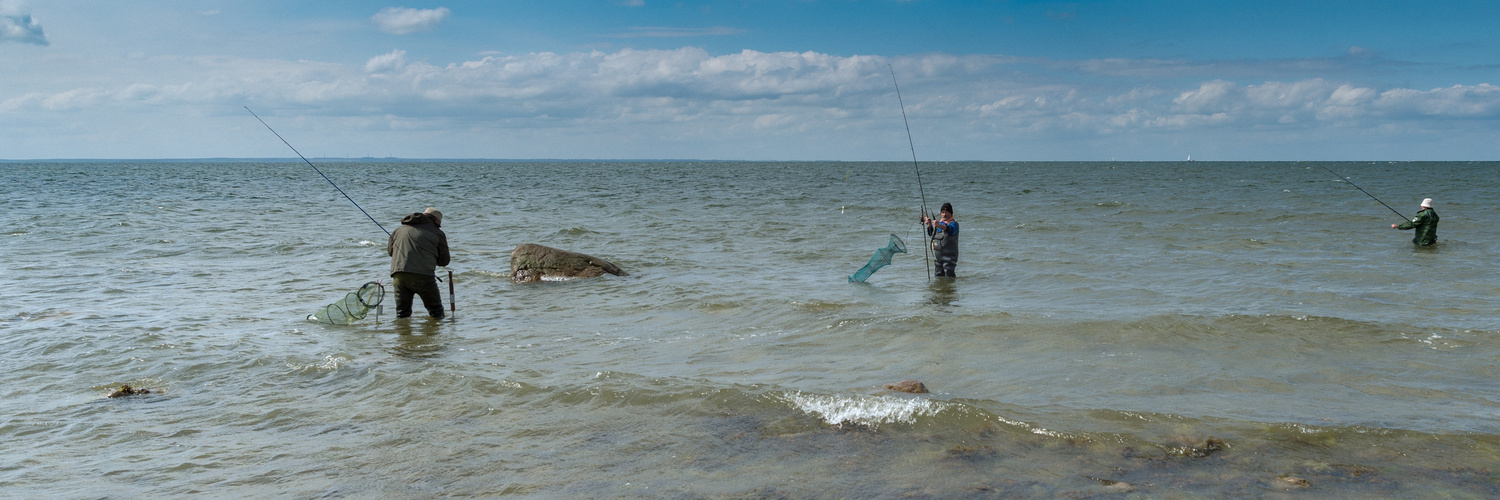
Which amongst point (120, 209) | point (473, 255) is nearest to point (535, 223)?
point (473, 255)

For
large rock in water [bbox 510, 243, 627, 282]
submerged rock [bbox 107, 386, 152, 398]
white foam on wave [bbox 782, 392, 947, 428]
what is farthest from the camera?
large rock in water [bbox 510, 243, 627, 282]

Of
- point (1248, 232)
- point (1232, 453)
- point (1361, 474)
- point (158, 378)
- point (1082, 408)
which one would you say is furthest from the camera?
point (1248, 232)

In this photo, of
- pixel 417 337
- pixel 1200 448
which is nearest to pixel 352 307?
pixel 417 337

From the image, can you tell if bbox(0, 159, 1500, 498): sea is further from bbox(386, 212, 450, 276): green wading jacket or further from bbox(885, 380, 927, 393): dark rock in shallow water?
bbox(386, 212, 450, 276): green wading jacket

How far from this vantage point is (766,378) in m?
7.52

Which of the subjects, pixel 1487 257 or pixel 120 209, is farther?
pixel 120 209

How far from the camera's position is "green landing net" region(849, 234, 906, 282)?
517 inches

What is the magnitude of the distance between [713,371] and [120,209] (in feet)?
107

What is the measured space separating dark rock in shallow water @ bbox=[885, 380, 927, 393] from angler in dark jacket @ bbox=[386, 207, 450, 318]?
5.68 meters

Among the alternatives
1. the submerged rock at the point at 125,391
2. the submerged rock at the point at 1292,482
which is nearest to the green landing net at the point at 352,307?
the submerged rock at the point at 125,391

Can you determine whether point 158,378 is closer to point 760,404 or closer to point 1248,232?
point 760,404

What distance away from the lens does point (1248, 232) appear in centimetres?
2227

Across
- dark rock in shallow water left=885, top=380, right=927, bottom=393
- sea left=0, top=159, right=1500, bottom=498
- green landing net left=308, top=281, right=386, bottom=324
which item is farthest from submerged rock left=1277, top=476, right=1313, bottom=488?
green landing net left=308, top=281, right=386, bottom=324

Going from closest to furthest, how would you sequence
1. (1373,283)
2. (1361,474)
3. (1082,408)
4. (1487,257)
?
(1361,474) → (1082,408) → (1373,283) → (1487,257)
